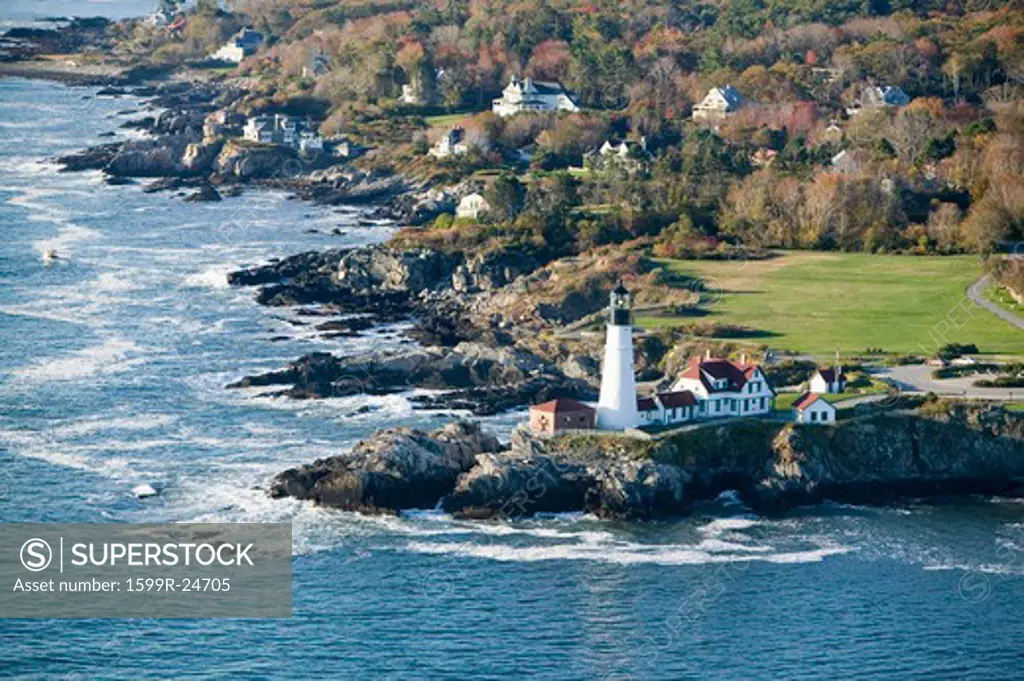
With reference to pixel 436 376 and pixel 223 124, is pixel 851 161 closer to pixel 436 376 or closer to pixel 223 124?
pixel 436 376

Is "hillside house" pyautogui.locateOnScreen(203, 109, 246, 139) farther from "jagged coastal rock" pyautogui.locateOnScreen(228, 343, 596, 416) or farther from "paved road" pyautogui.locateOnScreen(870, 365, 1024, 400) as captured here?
"paved road" pyautogui.locateOnScreen(870, 365, 1024, 400)

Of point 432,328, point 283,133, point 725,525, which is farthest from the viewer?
point 283,133

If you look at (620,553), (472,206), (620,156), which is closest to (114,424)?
(620,553)

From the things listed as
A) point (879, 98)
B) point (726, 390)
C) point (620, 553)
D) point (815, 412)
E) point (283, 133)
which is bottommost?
point (620, 553)

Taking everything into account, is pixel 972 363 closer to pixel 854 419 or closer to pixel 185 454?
pixel 854 419

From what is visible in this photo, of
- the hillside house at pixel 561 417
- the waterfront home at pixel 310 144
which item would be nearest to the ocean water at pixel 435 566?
the hillside house at pixel 561 417

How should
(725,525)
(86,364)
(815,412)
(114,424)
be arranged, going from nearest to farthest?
(725,525), (815,412), (114,424), (86,364)
